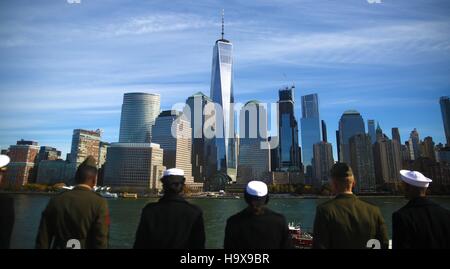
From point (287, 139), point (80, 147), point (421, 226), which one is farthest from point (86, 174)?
point (287, 139)

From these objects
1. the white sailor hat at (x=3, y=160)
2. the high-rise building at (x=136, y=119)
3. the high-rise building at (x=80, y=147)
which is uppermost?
the high-rise building at (x=136, y=119)

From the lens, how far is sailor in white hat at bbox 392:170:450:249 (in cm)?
254

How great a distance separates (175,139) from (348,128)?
62376mm

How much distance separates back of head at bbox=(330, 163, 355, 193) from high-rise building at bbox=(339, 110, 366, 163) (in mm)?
98875

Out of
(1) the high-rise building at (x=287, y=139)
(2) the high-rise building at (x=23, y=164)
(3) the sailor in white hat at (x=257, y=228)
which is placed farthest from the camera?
(1) the high-rise building at (x=287, y=139)

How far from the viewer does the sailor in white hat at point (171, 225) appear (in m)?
2.54

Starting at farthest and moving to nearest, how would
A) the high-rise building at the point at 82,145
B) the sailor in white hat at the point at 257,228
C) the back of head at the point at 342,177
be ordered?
the high-rise building at the point at 82,145 → the back of head at the point at 342,177 → the sailor in white hat at the point at 257,228

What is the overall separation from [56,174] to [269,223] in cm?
9555

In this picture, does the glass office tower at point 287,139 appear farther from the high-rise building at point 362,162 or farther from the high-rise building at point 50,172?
the high-rise building at point 50,172

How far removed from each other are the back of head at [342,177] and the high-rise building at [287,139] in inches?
5362

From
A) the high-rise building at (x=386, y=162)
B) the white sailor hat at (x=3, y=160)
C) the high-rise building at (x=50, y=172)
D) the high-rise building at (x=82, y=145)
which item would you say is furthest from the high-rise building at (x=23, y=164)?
the high-rise building at (x=386, y=162)

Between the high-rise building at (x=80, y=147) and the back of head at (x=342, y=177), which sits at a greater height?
the high-rise building at (x=80, y=147)

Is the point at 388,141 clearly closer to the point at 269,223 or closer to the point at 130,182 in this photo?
the point at 130,182
